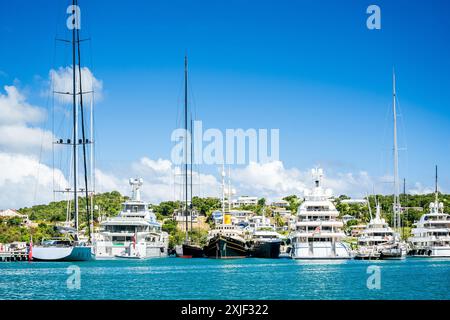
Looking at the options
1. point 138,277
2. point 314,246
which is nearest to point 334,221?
point 314,246

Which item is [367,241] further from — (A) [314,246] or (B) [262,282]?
(B) [262,282]

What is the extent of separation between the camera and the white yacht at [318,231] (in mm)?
86125

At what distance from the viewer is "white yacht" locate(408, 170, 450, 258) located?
102 m

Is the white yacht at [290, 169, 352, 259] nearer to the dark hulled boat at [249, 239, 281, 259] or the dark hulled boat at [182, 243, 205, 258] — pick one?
the dark hulled boat at [249, 239, 281, 259]

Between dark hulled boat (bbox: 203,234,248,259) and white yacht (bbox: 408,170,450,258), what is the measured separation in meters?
29.3

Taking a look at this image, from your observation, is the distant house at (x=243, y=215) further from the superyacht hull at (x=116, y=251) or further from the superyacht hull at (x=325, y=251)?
the superyacht hull at (x=325, y=251)

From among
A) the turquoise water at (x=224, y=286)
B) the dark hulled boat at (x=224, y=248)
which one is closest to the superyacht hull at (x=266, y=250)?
the dark hulled boat at (x=224, y=248)

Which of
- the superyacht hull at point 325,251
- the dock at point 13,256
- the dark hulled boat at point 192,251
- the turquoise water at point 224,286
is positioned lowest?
the dark hulled boat at point 192,251

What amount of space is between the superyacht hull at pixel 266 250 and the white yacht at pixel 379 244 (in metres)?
13.2

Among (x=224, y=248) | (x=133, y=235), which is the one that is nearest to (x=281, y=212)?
(x=224, y=248)

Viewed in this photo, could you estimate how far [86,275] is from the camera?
5634cm

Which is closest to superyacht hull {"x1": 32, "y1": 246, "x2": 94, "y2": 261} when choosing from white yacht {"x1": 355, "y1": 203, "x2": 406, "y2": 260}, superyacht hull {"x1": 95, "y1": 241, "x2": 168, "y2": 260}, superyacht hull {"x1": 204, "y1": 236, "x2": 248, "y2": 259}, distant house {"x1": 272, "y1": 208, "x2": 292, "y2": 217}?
superyacht hull {"x1": 95, "y1": 241, "x2": 168, "y2": 260}

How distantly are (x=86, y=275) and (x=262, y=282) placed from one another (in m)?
16.7
